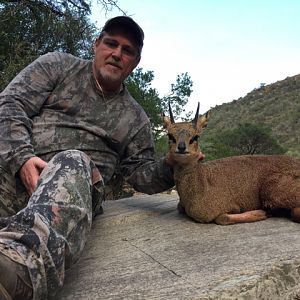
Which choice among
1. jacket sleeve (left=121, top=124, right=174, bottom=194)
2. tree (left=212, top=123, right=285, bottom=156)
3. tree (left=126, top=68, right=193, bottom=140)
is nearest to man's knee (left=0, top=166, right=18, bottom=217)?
jacket sleeve (left=121, top=124, right=174, bottom=194)

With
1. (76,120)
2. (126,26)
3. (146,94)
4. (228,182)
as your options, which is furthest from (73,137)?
(146,94)

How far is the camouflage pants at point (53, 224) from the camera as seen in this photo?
2.38 m

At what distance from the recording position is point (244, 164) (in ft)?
14.3

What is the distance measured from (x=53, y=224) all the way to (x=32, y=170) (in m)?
0.93

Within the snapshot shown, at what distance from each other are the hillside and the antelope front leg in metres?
19.7

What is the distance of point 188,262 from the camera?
9.98 feet

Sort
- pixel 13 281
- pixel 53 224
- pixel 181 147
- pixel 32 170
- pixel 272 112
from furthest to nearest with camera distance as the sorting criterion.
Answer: pixel 272 112 < pixel 181 147 < pixel 32 170 < pixel 53 224 < pixel 13 281

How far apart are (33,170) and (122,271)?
1011 millimetres

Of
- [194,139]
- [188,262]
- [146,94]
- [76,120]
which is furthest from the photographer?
[146,94]

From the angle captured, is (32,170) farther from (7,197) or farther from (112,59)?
(112,59)

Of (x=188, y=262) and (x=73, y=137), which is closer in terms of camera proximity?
(x=188, y=262)

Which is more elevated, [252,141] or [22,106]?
[22,106]

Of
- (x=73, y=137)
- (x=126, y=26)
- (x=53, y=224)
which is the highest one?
(x=126, y=26)

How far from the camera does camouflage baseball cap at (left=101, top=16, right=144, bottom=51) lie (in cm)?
434
